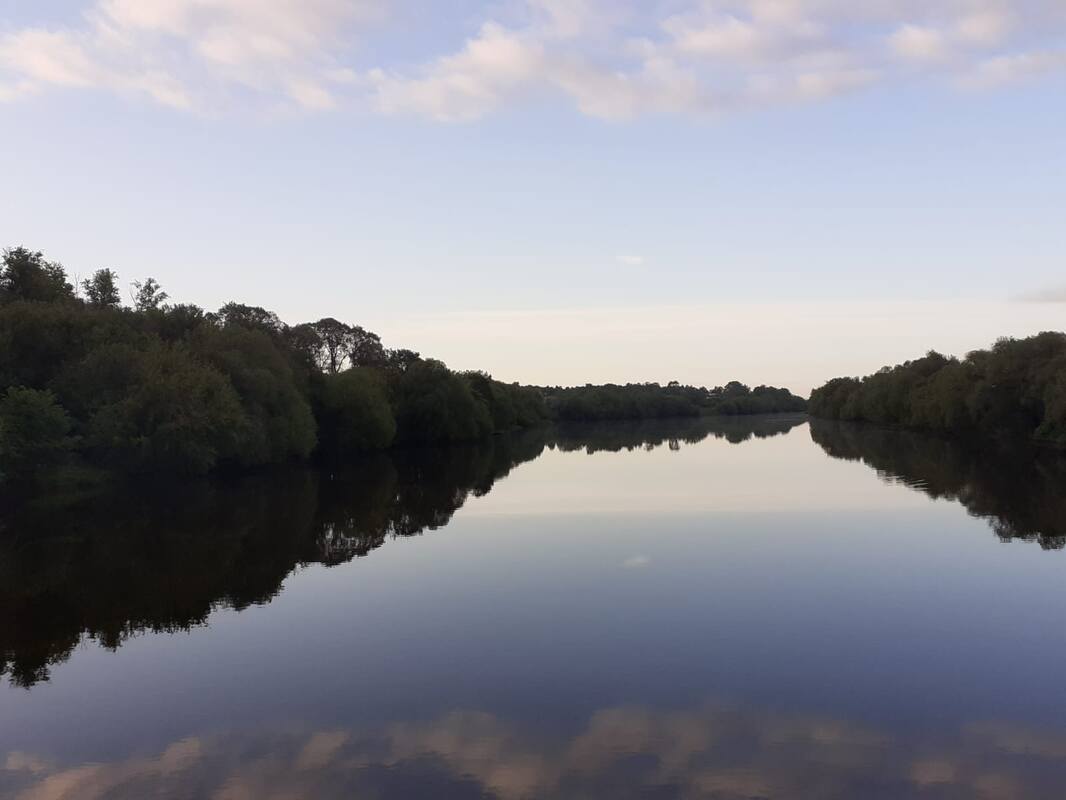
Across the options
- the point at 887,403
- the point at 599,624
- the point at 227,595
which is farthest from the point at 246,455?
the point at 887,403

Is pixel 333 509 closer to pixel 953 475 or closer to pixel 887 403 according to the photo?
pixel 953 475

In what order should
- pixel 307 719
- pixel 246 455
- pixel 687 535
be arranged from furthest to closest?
1. pixel 246 455
2. pixel 687 535
3. pixel 307 719

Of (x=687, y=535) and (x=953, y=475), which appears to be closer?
(x=687, y=535)

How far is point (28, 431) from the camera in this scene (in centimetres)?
3597

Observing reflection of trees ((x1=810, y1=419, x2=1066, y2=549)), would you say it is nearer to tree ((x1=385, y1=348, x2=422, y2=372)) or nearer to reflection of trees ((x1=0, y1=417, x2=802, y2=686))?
reflection of trees ((x1=0, y1=417, x2=802, y2=686))

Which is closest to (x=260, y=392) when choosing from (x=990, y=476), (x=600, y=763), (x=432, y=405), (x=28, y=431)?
(x=28, y=431)

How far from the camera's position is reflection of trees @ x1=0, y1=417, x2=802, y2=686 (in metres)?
16.6

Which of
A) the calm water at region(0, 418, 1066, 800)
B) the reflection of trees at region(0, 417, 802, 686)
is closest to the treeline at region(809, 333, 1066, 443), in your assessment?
the calm water at region(0, 418, 1066, 800)

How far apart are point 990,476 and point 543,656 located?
113ft

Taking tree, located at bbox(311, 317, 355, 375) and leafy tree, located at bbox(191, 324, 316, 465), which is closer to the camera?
leafy tree, located at bbox(191, 324, 316, 465)

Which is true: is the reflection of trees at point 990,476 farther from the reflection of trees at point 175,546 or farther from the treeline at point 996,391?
the reflection of trees at point 175,546

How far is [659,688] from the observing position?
468 inches

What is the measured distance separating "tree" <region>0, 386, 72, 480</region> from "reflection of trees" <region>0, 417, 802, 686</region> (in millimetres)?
3420

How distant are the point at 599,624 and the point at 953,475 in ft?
106
